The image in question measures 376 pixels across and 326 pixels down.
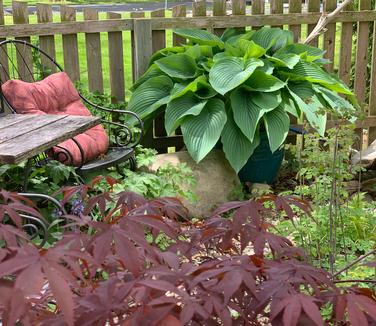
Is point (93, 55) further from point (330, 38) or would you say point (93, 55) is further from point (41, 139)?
point (330, 38)

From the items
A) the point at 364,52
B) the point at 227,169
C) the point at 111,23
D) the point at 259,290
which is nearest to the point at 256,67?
the point at 227,169

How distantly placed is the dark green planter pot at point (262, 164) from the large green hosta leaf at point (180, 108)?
65 cm

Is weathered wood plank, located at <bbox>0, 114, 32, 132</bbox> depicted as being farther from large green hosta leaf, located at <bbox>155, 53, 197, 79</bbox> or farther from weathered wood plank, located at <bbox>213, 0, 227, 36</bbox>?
weathered wood plank, located at <bbox>213, 0, 227, 36</bbox>

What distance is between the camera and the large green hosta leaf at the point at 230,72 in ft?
16.0

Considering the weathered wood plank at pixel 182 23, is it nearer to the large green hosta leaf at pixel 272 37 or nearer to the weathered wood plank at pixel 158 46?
the weathered wood plank at pixel 158 46

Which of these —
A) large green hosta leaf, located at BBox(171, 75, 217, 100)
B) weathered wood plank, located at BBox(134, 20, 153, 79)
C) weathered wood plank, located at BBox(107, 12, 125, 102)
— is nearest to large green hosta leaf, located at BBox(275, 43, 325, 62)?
large green hosta leaf, located at BBox(171, 75, 217, 100)

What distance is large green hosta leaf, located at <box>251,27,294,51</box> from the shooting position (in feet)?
18.2

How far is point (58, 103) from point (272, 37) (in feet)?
6.78

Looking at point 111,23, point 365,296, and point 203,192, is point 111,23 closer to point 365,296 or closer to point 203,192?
point 203,192

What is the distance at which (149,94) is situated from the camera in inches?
209

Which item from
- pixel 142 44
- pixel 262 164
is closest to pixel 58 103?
pixel 142 44

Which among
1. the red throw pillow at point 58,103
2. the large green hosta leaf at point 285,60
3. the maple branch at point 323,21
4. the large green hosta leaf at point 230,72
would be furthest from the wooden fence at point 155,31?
the large green hosta leaf at point 230,72

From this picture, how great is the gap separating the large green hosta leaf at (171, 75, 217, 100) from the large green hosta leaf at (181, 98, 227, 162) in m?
0.11

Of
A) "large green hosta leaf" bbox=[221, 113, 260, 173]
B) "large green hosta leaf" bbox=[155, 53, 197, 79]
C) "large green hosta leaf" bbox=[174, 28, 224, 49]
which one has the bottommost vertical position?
"large green hosta leaf" bbox=[221, 113, 260, 173]
